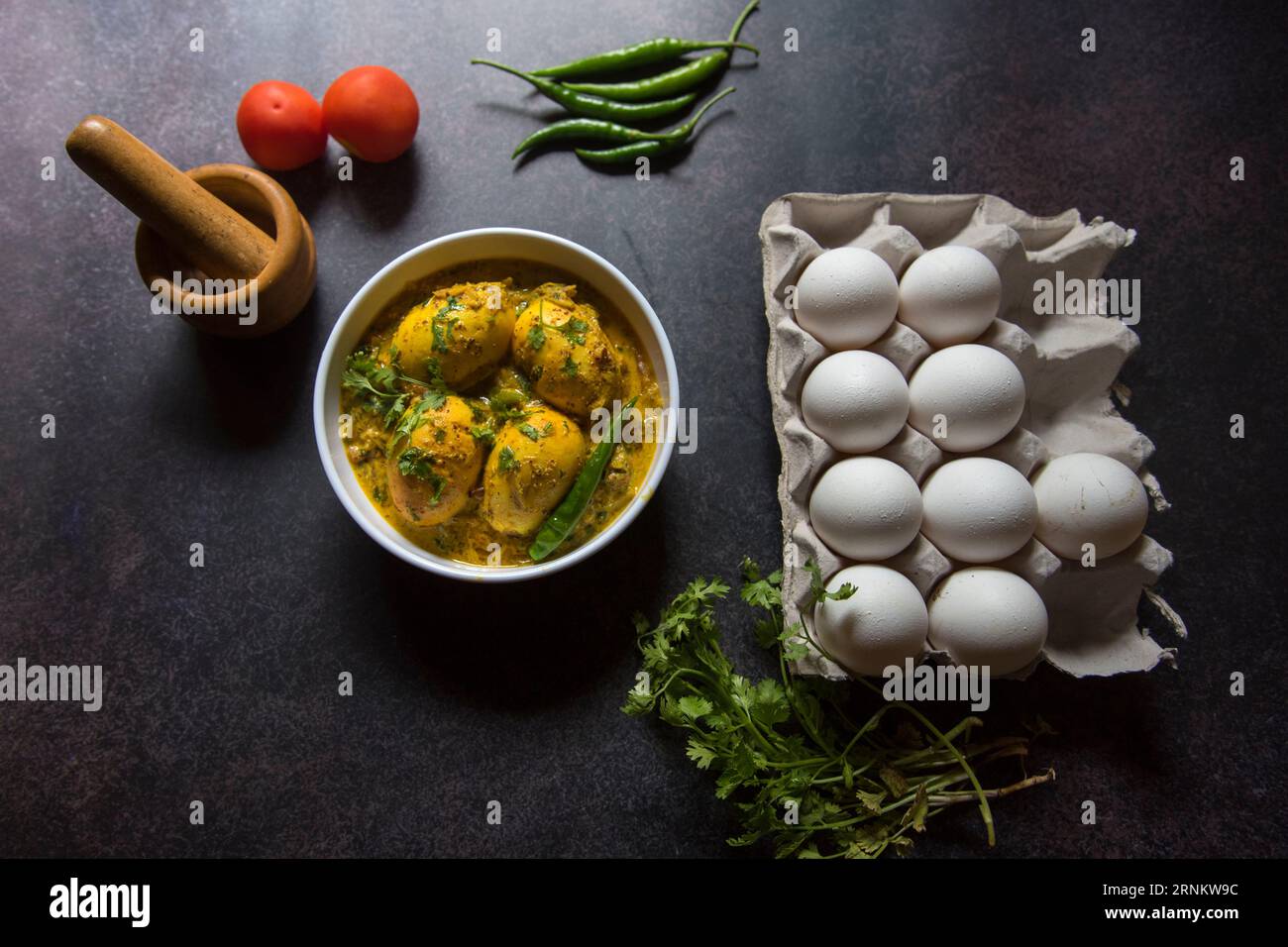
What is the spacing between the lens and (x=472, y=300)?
1.50 meters

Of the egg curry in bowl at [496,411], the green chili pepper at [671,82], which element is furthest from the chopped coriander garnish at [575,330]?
the green chili pepper at [671,82]

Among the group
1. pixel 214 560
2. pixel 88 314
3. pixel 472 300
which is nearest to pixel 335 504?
pixel 214 560

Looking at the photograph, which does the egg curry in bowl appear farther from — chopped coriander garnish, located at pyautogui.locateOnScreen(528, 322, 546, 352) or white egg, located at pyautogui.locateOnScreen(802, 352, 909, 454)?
white egg, located at pyautogui.locateOnScreen(802, 352, 909, 454)

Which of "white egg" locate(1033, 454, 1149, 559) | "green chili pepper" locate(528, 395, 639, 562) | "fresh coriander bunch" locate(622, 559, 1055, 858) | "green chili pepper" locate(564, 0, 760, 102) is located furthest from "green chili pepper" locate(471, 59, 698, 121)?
"white egg" locate(1033, 454, 1149, 559)

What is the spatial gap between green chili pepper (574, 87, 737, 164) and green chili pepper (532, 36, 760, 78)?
0.12 meters

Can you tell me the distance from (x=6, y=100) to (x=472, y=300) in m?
1.23

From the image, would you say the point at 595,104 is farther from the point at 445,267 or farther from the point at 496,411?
the point at 496,411

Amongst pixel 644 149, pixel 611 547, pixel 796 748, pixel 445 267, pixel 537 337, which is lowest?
pixel 796 748

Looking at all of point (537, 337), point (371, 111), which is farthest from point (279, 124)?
point (537, 337)

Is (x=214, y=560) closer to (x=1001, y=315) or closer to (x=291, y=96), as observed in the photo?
(x=291, y=96)

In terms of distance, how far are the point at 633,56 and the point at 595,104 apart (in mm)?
134

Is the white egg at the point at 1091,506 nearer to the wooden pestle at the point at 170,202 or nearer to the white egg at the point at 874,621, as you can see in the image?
the white egg at the point at 874,621

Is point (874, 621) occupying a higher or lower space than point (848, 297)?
lower

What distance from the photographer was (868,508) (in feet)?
4.86
